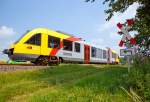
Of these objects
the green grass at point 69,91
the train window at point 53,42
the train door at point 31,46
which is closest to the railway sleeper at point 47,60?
the train door at point 31,46

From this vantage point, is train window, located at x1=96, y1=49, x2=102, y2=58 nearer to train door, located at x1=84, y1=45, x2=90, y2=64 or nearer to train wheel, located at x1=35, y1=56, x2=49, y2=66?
train door, located at x1=84, y1=45, x2=90, y2=64

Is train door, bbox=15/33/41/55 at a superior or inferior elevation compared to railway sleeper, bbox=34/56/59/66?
superior

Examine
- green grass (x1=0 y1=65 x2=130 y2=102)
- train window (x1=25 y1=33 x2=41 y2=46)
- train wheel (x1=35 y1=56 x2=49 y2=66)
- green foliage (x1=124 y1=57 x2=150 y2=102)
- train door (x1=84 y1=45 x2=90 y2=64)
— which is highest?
train window (x1=25 y1=33 x2=41 y2=46)

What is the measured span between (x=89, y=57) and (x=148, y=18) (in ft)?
Result: 73.7

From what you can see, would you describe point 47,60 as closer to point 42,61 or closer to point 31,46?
point 42,61

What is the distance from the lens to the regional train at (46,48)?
1048 inches

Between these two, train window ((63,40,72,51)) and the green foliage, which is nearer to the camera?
the green foliage

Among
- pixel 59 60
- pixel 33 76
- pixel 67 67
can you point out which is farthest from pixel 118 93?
pixel 59 60

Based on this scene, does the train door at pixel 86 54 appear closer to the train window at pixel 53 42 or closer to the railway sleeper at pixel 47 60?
the train window at pixel 53 42

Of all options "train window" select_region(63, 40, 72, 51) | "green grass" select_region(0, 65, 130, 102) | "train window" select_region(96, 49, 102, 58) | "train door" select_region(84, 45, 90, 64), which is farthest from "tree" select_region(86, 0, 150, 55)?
"train window" select_region(96, 49, 102, 58)

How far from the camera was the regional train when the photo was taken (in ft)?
87.4

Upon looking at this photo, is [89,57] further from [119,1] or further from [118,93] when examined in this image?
[118,93]

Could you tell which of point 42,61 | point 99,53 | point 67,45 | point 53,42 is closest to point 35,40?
point 42,61

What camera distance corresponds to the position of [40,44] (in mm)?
27422
